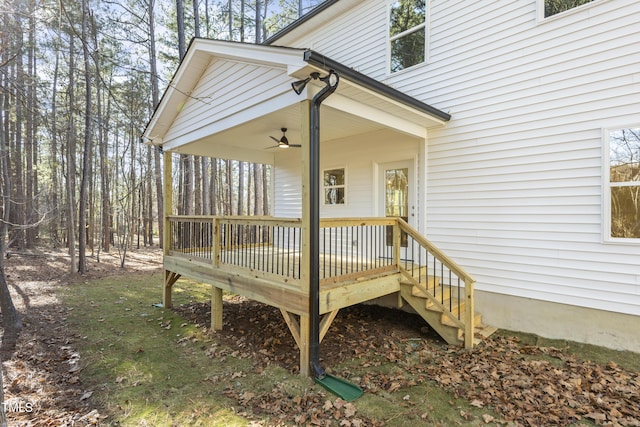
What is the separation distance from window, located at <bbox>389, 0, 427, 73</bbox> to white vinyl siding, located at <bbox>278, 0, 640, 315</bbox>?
0.84ft

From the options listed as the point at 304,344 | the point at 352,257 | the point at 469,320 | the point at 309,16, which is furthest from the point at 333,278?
the point at 309,16

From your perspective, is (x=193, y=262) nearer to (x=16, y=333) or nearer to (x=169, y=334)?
(x=169, y=334)

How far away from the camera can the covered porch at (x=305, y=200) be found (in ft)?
12.8

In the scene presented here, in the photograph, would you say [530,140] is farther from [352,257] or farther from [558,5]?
[352,257]

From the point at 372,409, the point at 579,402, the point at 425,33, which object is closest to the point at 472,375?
the point at 579,402

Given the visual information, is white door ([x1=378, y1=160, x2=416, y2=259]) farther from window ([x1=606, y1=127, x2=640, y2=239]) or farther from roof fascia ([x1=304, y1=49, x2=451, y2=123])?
window ([x1=606, y1=127, x2=640, y2=239])

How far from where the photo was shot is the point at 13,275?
938 cm

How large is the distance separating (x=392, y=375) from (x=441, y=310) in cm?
147

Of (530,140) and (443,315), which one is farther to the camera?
(530,140)

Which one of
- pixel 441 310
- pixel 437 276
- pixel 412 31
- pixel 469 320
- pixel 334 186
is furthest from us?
pixel 334 186

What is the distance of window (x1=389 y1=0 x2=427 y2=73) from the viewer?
21.0ft

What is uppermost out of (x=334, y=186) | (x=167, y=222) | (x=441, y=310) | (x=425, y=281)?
(x=334, y=186)

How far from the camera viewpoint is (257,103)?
4.65 m

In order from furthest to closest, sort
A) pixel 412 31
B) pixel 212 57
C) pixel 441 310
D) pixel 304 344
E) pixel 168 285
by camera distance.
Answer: pixel 168 285 < pixel 412 31 < pixel 212 57 < pixel 441 310 < pixel 304 344
